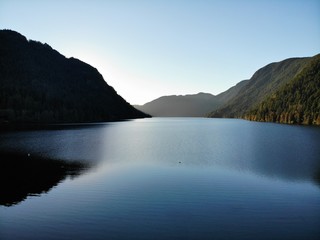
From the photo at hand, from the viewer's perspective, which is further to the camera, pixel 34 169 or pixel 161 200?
pixel 34 169

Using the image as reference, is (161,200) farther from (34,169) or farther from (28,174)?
(34,169)

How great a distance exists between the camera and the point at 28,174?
44750mm

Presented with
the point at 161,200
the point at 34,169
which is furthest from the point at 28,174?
the point at 161,200

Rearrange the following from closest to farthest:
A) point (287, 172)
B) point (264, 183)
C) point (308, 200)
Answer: point (308, 200)
point (264, 183)
point (287, 172)

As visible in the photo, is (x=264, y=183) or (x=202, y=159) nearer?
(x=264, y=183)

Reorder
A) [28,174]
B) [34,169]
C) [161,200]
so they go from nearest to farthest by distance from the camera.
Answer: [161,200]
[28,174]
[34,169]

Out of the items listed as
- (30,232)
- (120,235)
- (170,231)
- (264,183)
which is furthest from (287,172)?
(30,232)

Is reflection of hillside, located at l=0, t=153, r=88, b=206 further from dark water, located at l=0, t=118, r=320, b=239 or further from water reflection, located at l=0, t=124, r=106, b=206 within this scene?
dark water, located at l=0, t=118, r=320, b=239

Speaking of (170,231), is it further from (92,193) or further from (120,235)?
(92,193)

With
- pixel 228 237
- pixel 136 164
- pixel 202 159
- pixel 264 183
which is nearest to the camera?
pixel 228 237

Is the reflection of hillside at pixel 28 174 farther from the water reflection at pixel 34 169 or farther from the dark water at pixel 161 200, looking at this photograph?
the dark water at pixel 161 200

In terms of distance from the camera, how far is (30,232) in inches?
879

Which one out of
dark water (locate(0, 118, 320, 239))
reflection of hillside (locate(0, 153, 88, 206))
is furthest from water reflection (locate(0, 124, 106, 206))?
A: dark water (locate(0, 118, 320, 239))

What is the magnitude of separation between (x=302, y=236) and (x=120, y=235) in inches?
527
